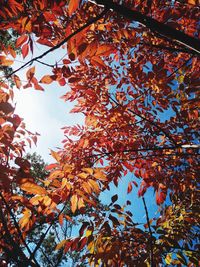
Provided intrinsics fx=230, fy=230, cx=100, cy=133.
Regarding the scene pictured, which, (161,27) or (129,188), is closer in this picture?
(161,27)

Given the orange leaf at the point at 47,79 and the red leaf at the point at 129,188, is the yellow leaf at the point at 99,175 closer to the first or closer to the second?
the orange leaf at the point at 47,79

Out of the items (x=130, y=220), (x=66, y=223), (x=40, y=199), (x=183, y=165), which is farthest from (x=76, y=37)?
(x=66, y=223)

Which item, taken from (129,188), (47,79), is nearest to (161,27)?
(47,79)

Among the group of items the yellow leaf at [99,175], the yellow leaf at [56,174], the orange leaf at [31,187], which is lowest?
the orange leaf at [31,187]

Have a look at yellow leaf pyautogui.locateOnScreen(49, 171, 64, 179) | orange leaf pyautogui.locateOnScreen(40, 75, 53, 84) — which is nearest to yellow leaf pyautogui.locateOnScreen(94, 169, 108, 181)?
yellow leaf pyautogui.locateOnScreen(49, 171, 64, 179)

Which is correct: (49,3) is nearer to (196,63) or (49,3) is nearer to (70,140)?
(70,140)

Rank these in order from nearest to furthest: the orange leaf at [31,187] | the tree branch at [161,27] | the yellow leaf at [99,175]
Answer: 1. the tree branch at [161,27]
2. the orange leaf at [31,187]
3. the yellow leaf at [99,175]

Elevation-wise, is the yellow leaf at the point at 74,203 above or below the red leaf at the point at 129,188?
below

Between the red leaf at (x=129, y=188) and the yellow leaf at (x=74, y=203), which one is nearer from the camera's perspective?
the yellow leaf at (x=74, y=203)

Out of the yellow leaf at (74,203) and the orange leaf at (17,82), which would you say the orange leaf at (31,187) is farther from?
the orange leaf at (17,82)

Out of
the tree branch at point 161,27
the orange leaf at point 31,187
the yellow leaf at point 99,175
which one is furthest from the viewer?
the yellow leaf at point 99,175

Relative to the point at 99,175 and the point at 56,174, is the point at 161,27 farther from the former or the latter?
the point at 56,174

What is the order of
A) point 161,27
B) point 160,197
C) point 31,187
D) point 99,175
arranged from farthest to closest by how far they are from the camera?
point 160,197
point 99,175
point 31,187
point 161,27

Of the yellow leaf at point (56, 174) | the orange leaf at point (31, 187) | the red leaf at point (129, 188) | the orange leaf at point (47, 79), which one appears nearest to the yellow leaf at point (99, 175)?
the yellow leaf at point (56, 174)
